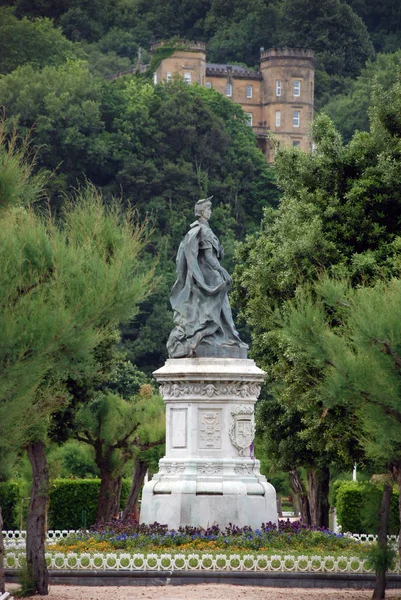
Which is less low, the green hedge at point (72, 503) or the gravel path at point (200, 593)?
the green hedge at point (72, 503)

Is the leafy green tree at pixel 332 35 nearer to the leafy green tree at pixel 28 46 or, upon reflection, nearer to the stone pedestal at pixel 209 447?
the leafy green tree at pixel 28 46

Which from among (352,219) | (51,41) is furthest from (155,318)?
(352,219)

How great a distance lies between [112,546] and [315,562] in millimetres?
3851

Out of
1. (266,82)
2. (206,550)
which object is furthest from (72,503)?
(266,82)

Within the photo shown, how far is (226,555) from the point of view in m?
25.0

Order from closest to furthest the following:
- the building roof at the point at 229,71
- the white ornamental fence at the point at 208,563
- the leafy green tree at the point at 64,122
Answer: the white ornamental fence at the point at 208,563, the leafy green tree at the point at 64,122, the building roof at the point at 229,71

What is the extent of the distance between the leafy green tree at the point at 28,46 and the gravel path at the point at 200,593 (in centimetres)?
12244

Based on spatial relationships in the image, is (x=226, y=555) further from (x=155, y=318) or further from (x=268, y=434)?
(x=155, y=318)

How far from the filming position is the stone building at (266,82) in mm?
154125

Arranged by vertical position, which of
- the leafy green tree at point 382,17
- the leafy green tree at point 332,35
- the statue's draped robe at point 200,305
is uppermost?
the leafy green tree at point 382,17

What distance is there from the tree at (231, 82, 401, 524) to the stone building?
121 meters

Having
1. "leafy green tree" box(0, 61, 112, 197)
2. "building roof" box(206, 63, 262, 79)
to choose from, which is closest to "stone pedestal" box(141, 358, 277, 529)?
"leafy green tree" box(0, 61, 112, 197)

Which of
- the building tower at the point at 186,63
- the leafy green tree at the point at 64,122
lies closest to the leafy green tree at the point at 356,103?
the building tower at the point at 186,63

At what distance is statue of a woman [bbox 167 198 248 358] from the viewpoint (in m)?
29.2
